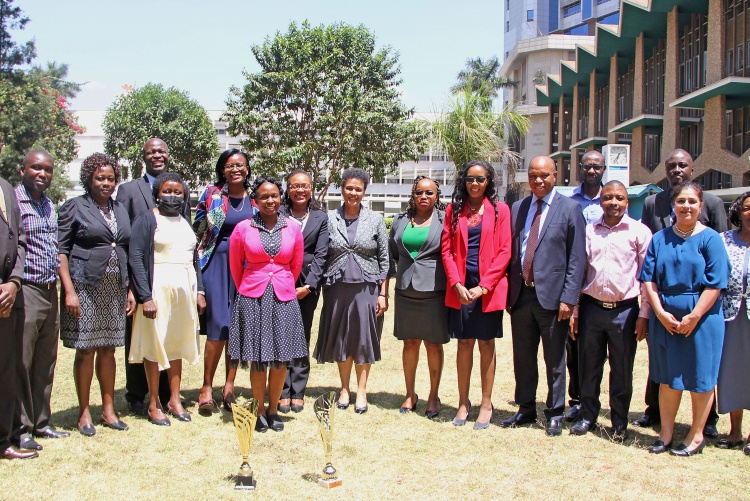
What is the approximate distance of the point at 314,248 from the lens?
6102 millimetres

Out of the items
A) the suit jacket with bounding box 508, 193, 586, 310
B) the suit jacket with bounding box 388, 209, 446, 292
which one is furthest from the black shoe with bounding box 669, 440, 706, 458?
the suit jacket with bounding box 388, 209, 446, 292

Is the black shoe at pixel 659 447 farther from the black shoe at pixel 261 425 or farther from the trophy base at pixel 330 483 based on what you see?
the black shoe at pixel 261 425

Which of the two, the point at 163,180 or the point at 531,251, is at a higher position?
the point at 163,180

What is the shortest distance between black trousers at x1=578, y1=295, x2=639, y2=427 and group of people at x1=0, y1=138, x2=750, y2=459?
0.02 m

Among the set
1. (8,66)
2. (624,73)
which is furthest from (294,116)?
(624,73)

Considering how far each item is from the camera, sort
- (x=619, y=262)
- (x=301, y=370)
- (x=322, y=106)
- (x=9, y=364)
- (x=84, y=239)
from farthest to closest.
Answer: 1. (x=322, y=106)
2. (x=301, y=370)
3. (x=619, y=262)
4. (x=84, y=239)
5. (x=9, y=364)

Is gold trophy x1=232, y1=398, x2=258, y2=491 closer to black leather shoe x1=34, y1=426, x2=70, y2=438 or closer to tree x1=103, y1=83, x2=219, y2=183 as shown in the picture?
black leather shoe x1=34, y1=426, x2=70, y2=438

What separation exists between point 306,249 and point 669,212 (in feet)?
10.3

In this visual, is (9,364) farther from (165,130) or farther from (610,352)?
(165,130)

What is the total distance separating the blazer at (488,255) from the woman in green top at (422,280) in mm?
198

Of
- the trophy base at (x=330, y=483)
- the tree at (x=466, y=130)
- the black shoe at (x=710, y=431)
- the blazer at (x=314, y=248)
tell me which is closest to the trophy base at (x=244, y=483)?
the trophy base at (x=330, y=483)

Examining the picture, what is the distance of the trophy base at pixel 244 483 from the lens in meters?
4.25

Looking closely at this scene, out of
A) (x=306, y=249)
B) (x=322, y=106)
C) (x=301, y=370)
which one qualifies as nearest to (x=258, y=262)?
(x=306, y=249)

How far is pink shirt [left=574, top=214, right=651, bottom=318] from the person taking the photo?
17.5ft
